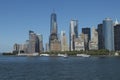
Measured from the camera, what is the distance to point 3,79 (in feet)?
295

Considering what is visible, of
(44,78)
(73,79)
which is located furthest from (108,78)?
(44,78)

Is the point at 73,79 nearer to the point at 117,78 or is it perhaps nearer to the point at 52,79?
the point at 52,79

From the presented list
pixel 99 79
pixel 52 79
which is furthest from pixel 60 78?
pixel 99 79

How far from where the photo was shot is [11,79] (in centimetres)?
8981

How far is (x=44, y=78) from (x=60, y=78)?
13.2 feet

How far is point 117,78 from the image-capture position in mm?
91312

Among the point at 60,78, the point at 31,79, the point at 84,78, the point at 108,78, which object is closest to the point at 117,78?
the point at 108,78

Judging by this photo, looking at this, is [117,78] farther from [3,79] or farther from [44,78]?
[3,79]

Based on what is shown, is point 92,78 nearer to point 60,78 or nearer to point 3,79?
point 60,78

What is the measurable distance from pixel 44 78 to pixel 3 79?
402 inches

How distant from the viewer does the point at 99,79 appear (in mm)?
89562

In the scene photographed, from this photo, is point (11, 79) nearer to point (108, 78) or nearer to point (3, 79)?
point (3, 79)

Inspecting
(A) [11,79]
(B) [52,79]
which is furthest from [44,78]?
(A) [11,79]

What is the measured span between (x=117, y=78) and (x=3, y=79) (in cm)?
2802
